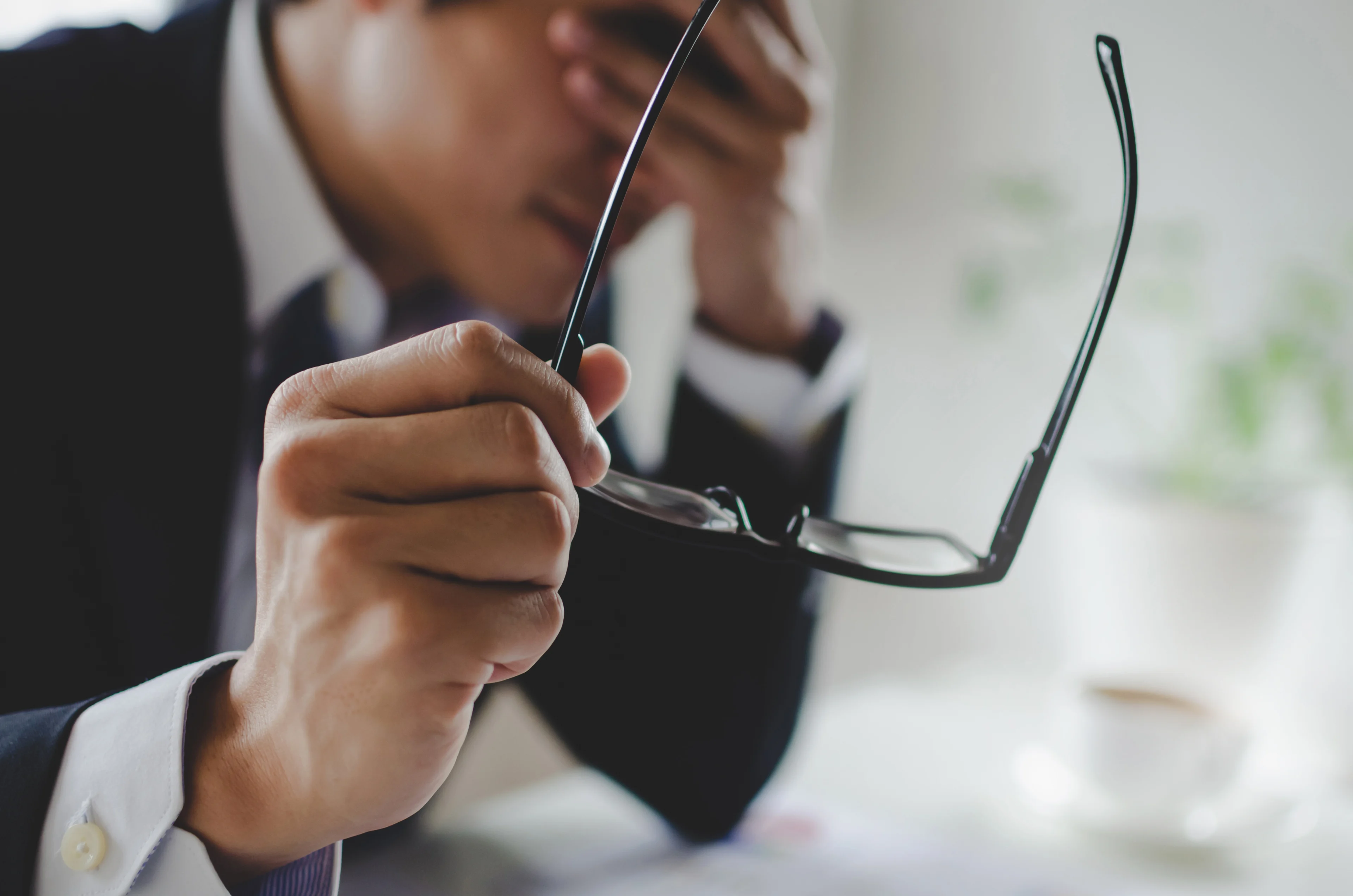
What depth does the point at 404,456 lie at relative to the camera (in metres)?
0.25

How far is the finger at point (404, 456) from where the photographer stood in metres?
0.25

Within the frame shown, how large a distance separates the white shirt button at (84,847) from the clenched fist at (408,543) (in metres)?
0.08

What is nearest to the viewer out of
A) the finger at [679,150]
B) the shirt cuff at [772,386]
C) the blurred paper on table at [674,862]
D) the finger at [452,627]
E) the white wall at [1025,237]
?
the finger at [452,627]

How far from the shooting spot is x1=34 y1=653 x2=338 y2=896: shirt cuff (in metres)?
0.30

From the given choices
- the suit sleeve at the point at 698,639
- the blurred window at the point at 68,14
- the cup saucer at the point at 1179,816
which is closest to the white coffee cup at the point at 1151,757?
the cup saucer at the point at 1179,816

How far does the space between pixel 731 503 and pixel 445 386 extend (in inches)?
4.2

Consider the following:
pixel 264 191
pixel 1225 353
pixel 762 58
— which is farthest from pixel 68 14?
pixel 1225 353

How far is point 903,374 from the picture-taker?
113 cm

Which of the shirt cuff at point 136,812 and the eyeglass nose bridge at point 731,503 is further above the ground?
the eyeglass nose bridge at point 731,503

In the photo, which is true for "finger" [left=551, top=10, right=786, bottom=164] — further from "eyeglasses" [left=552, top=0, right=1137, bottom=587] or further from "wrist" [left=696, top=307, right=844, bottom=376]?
"eyeglasses" [left=552, top=0, right=1137, bottom=587]

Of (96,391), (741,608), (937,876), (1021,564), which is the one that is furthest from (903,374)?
(96,391)

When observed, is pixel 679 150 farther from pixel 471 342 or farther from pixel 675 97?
pixel 471 342

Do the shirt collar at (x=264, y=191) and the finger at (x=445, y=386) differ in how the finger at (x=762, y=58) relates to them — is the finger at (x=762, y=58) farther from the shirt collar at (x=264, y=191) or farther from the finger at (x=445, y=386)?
the finger at (x=445, y=386)

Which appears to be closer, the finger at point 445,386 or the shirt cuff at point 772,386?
the finger at point 445,386
